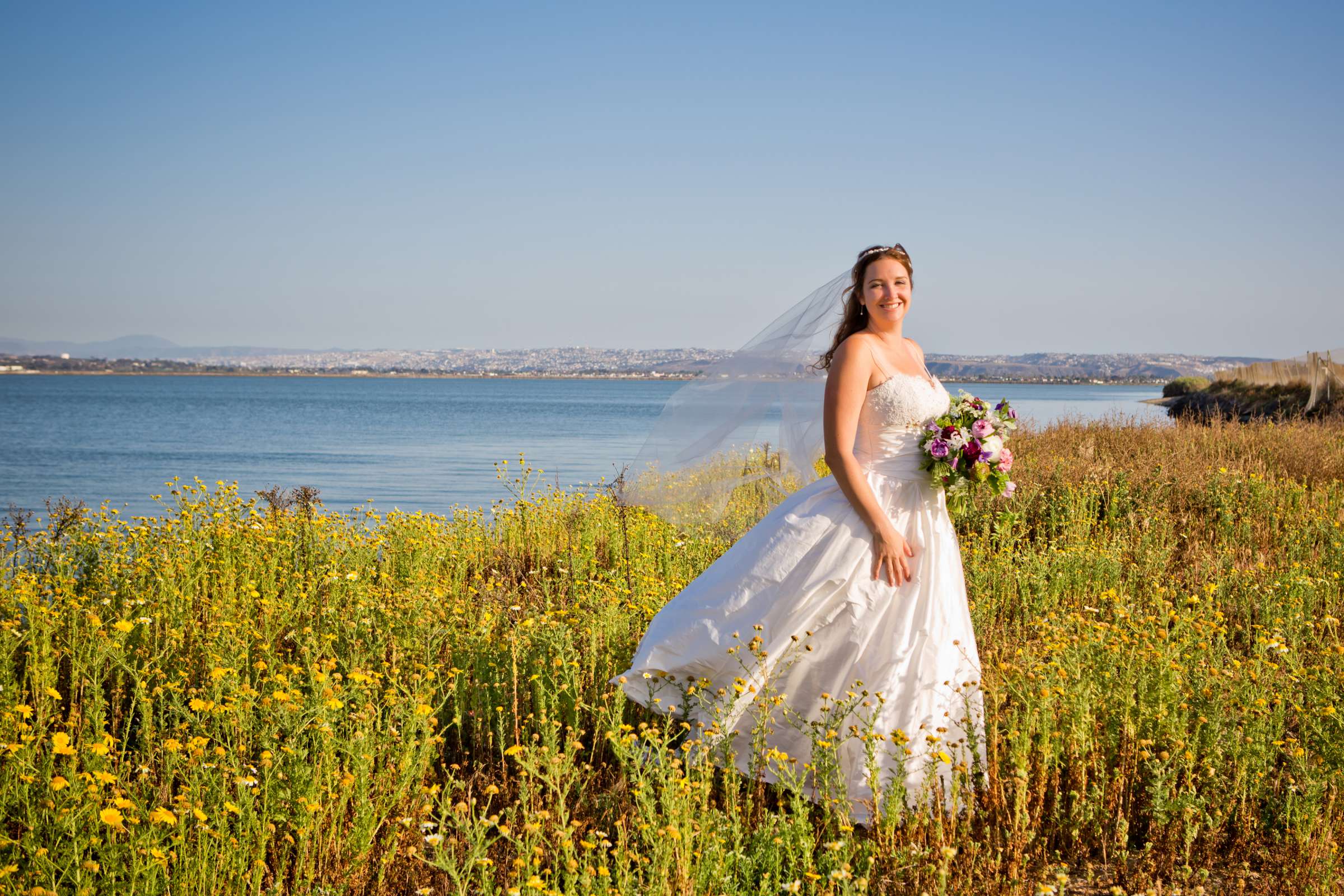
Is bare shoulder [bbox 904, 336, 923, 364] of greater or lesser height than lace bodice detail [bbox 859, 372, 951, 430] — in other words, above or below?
above

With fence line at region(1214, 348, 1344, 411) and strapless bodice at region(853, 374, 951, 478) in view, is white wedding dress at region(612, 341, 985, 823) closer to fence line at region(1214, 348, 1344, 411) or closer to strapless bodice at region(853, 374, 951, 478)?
strapless bodice at region(853, 374, 951, 478)

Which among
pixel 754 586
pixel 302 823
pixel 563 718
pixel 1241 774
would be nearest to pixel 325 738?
pixel 302 823

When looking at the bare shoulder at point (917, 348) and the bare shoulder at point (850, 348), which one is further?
the bare shoulder at point (917, 348)

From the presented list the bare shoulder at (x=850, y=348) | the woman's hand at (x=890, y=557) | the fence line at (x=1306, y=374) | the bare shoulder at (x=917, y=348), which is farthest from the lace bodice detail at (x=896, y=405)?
the fence line at (x=1306, y=374)

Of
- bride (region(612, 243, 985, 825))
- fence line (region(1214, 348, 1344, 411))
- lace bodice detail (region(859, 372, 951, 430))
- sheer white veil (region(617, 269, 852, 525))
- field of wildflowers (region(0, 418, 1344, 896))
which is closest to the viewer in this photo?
field of wildflowers (region(0, 418, 1344, 896))

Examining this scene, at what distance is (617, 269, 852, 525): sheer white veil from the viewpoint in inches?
212

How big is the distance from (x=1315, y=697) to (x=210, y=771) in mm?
4630

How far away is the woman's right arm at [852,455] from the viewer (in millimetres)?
4074

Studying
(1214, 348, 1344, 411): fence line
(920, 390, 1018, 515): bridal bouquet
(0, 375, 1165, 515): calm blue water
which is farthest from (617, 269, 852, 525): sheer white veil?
(1214, 348, 1344, 411): fence line

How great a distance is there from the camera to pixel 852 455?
4195 millimetres

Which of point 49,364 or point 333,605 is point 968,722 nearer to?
point 333,605

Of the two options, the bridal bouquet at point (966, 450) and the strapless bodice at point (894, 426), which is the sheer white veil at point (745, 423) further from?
the bridal bouquet at point (966, 450)

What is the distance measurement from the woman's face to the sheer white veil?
672 millimetres

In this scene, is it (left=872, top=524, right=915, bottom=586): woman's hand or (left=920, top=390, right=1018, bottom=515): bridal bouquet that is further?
(left=920, top=390, right=1018, bottom=515): bridal bouquet
